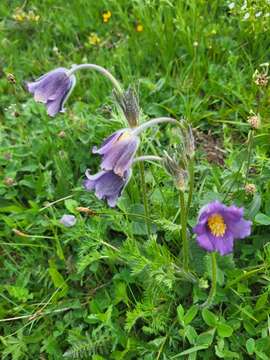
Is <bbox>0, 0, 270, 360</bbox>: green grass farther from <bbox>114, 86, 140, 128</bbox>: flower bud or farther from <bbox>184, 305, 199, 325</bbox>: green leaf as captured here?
<bbox>114, 86, 140, 128</bbox>: flower bud

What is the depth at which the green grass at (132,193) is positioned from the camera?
1814mm

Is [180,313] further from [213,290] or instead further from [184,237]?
[184,237]

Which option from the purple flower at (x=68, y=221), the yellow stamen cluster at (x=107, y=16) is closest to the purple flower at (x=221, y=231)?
the purple flower at (x=68, y=221)

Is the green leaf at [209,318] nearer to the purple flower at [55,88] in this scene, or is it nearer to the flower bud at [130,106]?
the flower bud at [130,106]

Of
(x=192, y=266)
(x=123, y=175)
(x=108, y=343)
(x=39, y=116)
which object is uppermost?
(x=123, y=175)

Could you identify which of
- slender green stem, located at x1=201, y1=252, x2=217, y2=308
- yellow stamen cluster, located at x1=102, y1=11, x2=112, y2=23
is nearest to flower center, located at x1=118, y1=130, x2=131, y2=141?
slender green stem, located at x1=201, y1=252, x2=217, y2=308

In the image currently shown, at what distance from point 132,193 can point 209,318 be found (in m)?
0.61

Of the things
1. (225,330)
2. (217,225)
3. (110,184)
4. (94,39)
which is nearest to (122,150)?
(110,184)

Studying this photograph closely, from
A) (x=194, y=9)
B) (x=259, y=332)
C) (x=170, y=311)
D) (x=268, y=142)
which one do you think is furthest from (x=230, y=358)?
(x=194, y=9)

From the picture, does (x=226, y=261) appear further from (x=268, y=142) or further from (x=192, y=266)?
(x=268, y=142)

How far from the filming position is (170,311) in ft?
6.12

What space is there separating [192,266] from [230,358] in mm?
336

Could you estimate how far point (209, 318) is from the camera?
173 centimetres

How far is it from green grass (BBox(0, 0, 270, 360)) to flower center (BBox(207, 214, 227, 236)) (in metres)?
0.25
